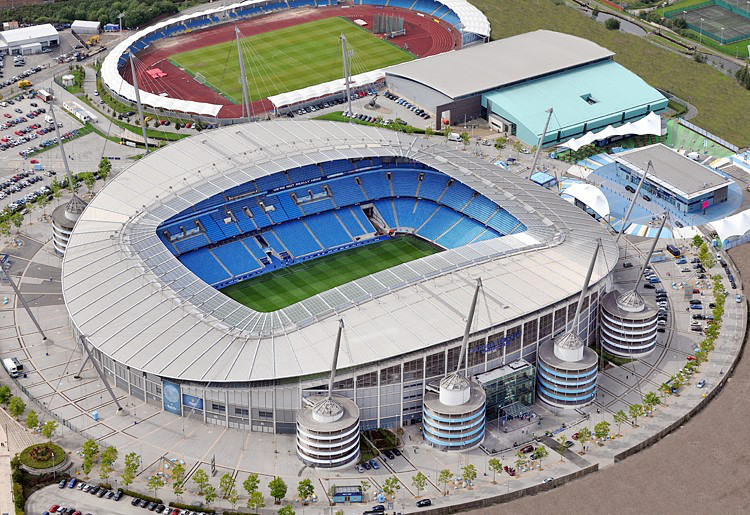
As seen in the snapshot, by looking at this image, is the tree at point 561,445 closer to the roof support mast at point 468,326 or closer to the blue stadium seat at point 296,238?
the roof support mast at point 468,326

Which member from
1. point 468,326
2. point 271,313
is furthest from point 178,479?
point 468,326

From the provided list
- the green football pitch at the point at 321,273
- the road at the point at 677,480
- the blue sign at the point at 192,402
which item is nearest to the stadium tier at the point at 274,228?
the green football pitch at the point at 321,273

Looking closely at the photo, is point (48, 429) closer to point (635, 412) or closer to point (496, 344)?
point (496, 344)

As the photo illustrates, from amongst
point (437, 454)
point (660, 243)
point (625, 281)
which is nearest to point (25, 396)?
point (437, 454)

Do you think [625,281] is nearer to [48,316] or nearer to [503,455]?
[503,455]

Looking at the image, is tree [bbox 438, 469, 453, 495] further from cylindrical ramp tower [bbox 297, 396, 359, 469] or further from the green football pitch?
the green football pitch
